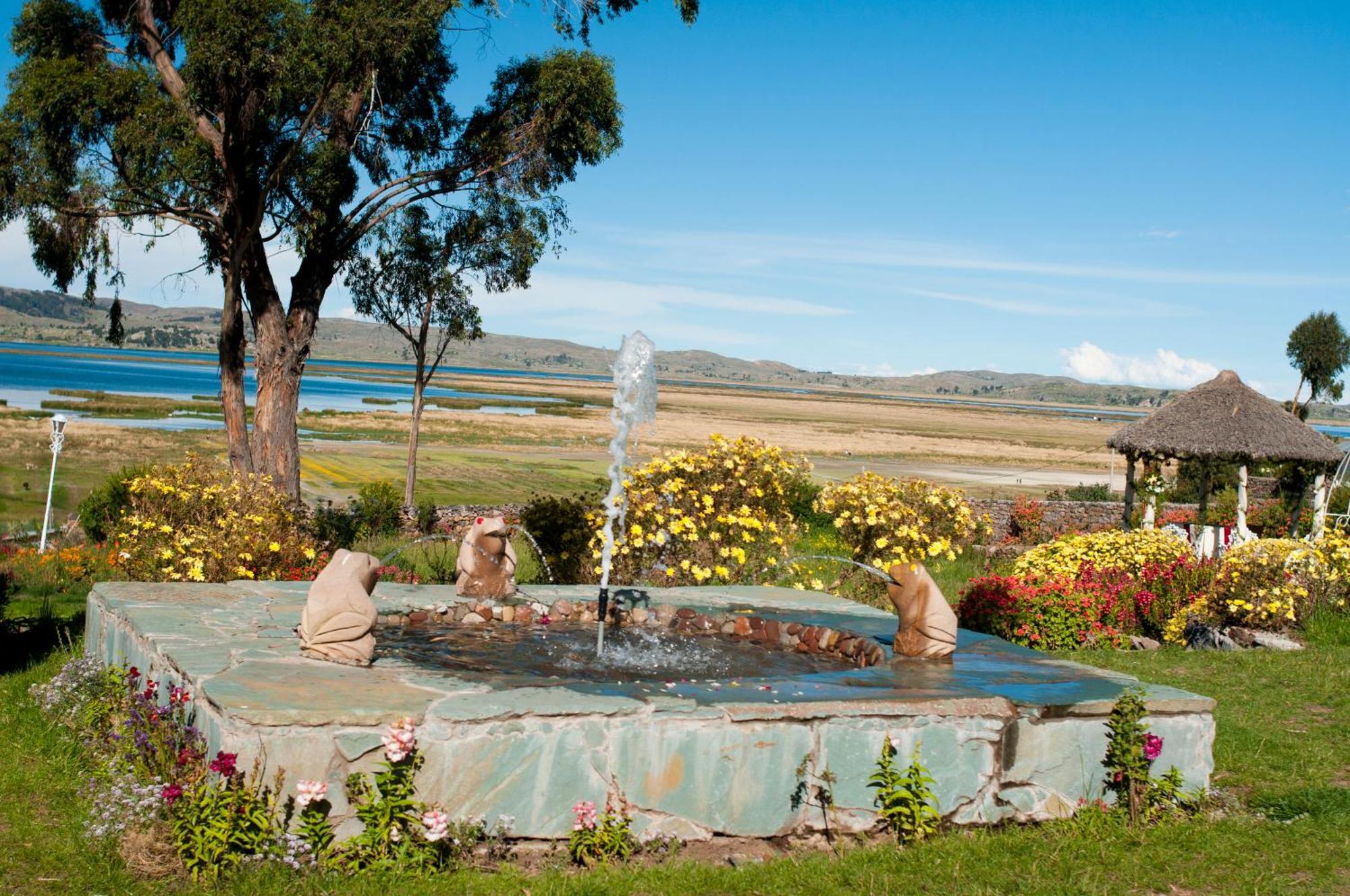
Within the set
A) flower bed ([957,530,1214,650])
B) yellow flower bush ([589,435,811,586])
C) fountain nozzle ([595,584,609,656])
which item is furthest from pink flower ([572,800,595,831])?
flower bed ([957,530,1214,650])

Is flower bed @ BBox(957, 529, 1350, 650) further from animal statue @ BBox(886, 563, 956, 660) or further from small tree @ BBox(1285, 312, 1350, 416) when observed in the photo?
small tree @ BBox(1285, 312, 1350, 416)

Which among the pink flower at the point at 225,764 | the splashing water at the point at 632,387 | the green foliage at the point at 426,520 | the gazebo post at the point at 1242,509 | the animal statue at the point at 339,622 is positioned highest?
the splashing water at the point at 632,387

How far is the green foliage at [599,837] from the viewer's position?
5270mm

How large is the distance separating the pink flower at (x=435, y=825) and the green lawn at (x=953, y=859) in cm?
18

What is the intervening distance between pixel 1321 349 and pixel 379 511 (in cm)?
4828

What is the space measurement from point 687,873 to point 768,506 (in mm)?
7561

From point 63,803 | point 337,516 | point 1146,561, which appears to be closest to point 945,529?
point 1146,561

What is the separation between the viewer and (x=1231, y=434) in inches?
728

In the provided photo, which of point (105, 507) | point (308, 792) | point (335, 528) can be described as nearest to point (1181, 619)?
point (308, 792)

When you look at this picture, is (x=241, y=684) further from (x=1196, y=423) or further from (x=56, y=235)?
(x=1196, y=423)

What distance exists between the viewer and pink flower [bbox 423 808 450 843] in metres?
5.03

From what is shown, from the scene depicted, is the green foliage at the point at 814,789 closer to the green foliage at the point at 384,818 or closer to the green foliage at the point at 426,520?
the green foliage at the point at 384,818

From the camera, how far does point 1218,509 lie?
970 inches

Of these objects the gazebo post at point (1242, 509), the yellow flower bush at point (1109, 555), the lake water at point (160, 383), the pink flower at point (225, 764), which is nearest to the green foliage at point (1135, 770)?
the pink flower at point (225, 764)
